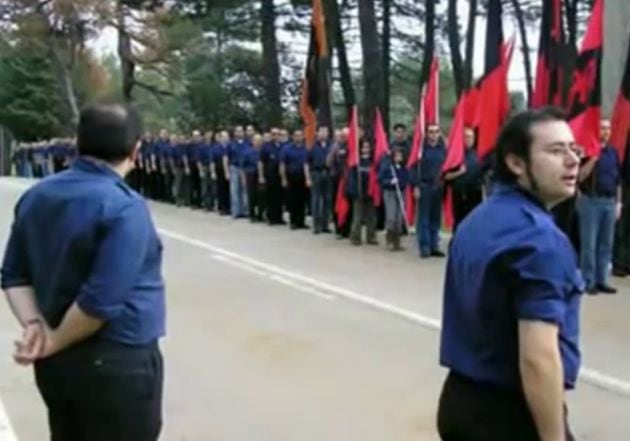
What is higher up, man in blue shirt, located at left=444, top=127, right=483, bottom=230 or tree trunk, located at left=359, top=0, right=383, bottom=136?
tree trunk, located at left=359, top=0, right=383, bottom=136

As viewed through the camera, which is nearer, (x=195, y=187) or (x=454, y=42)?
(x=195, y=187)

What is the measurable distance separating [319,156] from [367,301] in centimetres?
904

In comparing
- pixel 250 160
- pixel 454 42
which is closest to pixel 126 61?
pixel 454 42

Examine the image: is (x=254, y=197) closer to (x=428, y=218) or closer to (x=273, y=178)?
(x=273, y=178)

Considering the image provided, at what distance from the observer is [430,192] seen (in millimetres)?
17297

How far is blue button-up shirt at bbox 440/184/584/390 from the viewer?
10.1 ft

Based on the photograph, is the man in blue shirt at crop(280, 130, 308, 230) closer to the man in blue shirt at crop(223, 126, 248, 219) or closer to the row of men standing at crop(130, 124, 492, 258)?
the row of men standing at crop(130, 124, 492, 258)

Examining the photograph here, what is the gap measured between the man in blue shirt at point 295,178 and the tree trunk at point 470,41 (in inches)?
622

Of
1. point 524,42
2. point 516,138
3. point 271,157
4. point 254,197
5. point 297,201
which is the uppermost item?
point 524,42

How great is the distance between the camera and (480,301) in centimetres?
319

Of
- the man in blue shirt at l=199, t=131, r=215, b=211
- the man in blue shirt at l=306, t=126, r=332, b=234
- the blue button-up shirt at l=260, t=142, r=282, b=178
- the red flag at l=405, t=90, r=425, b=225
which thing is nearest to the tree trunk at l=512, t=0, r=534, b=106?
the man in blue shirt at l=199, t=131, r=215, b=211

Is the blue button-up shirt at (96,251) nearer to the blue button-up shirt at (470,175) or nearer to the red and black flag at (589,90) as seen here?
the red and black flag at (589,90)

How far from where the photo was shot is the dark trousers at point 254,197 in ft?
82.1

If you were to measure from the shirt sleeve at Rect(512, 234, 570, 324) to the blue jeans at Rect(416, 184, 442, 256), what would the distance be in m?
13.9
